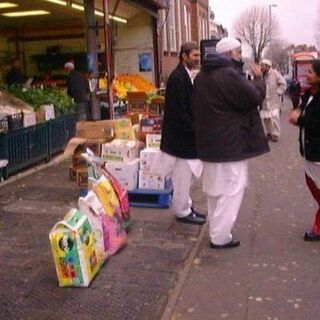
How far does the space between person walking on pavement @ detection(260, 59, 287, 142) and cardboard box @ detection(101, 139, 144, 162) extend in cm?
595

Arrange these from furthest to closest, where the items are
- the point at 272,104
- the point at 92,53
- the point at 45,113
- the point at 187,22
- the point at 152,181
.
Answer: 1. the point at 187,22
2. the point at 272,104
3. the point at 92,53
4. the point at 45,113
5. the point at 152,181

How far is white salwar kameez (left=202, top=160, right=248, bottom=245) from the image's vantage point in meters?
5.21

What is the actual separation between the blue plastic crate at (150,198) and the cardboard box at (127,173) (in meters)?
0.09

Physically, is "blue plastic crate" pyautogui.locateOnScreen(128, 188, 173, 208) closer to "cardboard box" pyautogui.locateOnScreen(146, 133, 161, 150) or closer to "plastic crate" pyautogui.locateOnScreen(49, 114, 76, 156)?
"cardboard box" pyautogui.locateOnScreen(146, 133, 161, 150)

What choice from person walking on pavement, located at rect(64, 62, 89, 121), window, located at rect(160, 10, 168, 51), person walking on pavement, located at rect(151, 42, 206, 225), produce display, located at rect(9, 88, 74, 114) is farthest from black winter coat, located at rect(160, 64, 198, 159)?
window, located at rect(160, 10, 168, 51)

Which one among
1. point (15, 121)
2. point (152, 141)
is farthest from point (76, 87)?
point (152, 141)

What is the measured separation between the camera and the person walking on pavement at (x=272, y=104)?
1254 cm

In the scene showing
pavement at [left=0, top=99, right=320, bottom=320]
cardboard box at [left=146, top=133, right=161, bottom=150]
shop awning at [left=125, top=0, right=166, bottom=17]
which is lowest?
pavement at [left=0, top=99, right=320, bottom=320]

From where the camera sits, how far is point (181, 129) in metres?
5.98

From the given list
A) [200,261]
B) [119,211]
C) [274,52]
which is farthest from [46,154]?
[274,52]

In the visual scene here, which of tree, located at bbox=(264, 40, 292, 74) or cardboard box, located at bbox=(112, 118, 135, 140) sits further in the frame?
tree, located at bbox=(264, 40, 292, 74)

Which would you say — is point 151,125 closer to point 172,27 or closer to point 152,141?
point 152,141

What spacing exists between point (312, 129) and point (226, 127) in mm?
856

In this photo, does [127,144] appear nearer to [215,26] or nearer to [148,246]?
[148,246]
